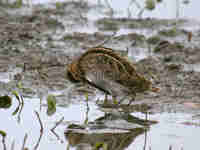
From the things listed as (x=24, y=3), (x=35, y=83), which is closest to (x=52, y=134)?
(x=35, y=83)

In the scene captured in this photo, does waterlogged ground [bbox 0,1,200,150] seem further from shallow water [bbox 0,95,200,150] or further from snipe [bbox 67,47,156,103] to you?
snipe [bbox 67,47,156,103]

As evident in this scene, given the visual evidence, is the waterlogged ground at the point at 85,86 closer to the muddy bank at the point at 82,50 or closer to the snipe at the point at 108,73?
the muddy bank at the point at 82,50

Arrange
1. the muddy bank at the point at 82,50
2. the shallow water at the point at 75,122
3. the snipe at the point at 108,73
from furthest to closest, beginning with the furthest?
the muddy bank at the point at 82,50, the snipe at the point at 108,73, the shallow water at the point at 75,122

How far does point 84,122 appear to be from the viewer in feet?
20.1

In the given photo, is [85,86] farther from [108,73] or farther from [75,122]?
[75,122]

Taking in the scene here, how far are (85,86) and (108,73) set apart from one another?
0.80m

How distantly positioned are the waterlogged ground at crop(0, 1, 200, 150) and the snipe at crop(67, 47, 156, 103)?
9.8 inches

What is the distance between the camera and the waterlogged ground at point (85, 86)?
5.73 meters

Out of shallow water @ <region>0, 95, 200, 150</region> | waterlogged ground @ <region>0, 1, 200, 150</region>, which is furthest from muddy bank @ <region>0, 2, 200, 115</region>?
shallow water @ <region>0, 95, 200, 150</region>

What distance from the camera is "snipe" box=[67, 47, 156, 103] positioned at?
6461 millimetres

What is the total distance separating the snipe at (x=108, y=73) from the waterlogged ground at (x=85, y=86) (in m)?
0.25

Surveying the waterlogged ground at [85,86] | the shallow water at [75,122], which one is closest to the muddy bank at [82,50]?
the waterlogged ground at [85,86]

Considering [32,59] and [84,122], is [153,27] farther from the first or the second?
[84,122]

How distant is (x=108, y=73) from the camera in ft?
21.4
